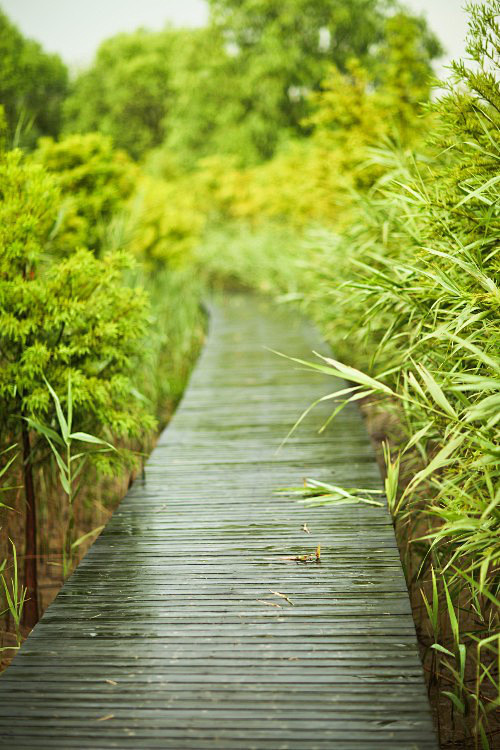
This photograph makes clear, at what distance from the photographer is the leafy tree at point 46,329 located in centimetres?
265

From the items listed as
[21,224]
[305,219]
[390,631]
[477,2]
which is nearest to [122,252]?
[21,224]

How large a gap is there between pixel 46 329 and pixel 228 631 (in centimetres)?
141

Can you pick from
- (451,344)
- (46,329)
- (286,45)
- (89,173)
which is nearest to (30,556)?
(46,329)

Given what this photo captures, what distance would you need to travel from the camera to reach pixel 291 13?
17.5 meters

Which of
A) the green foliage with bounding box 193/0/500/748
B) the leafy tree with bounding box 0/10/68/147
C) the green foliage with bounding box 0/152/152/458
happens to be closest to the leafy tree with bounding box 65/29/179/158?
the leafy tree with bounding box 0/10/68/147

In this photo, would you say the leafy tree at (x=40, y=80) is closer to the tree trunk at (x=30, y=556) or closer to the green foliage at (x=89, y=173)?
the green foliage at (x=89, y=173)

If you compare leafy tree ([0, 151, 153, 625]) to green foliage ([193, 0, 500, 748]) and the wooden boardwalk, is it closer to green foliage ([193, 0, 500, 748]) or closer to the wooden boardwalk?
the wooden boardwalk

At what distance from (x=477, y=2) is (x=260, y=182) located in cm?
1201

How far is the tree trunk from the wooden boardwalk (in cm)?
40

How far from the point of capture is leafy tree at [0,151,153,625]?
265cm

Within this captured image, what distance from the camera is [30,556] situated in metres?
2.69

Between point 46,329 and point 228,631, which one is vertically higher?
point 46,329

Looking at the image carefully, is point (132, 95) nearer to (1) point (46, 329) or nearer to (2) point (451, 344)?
(1) point (46, 329)

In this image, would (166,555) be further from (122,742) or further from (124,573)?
(122,742)
